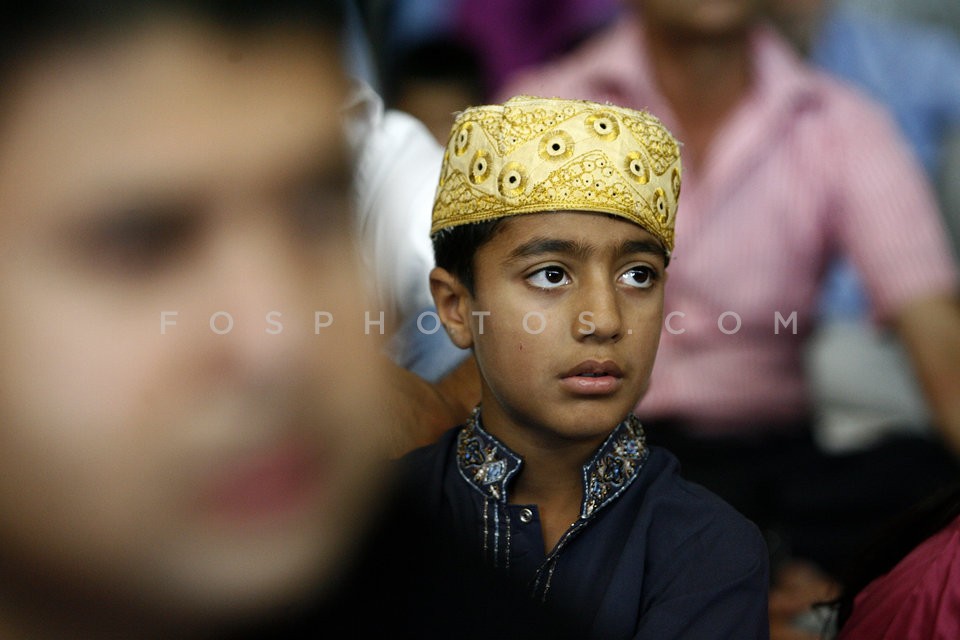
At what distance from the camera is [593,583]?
0.95 metres

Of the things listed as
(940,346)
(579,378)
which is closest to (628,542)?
(579,378)

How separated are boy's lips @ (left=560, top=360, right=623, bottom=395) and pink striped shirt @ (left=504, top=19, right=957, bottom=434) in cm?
126

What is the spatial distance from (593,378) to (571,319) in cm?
6

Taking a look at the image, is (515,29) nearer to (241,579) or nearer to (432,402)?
(432,402)

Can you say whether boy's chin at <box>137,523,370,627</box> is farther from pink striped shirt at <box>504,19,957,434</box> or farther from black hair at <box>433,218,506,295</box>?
pink striped shirt at <box>504,19,957,434</box>

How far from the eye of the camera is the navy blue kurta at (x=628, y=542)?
2.97ft

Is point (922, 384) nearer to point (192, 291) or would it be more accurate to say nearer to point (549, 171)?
point (549, 171)

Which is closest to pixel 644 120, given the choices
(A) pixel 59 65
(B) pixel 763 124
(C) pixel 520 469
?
(C) pixel 520 469

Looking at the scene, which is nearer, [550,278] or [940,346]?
[550,278]

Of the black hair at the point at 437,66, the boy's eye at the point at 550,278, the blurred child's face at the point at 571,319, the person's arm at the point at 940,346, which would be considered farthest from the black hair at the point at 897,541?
the black hair at the point at 437,66

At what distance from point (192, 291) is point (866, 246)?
224cm

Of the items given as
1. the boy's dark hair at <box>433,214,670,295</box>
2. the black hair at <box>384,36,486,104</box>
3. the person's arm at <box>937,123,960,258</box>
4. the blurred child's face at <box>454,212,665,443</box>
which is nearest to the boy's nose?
the blurred child's face at <box>454,212,665,443</box>

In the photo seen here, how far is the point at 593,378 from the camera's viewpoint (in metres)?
0.90

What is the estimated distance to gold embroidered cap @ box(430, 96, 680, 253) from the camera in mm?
944
